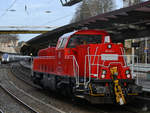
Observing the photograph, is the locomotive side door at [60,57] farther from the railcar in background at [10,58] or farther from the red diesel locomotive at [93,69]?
the railcar in background at [10,58]

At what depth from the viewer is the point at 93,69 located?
29.4 ft

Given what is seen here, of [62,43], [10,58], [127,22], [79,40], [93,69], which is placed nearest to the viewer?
[93,69]

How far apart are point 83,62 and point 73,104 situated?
7.20 feet

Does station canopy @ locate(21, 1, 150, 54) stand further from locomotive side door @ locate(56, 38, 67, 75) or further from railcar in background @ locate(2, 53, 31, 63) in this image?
railcar in background @ locate(2, 53, 31, 63)

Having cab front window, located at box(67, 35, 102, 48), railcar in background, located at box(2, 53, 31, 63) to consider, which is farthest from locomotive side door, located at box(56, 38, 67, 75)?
railcar in background, located at box(2, 53, 31, 63)

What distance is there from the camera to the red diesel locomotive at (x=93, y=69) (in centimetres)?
837

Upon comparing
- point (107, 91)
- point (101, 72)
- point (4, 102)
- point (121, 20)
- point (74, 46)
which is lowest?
point (4, 102)

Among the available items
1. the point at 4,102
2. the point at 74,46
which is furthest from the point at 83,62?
the point at 4,102

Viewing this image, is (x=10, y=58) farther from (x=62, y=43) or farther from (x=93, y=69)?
(x=93, y=69)

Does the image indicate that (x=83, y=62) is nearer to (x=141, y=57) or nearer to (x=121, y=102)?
(x=121, y=102)

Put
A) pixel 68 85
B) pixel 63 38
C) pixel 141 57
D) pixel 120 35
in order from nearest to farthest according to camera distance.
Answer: pixel 68 85, pixel 63 38, pixel 120 35, pixel 141 57

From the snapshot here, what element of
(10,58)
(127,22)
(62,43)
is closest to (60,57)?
(62,43)

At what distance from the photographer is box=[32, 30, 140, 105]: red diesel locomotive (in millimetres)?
8367

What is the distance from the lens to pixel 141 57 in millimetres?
38500
